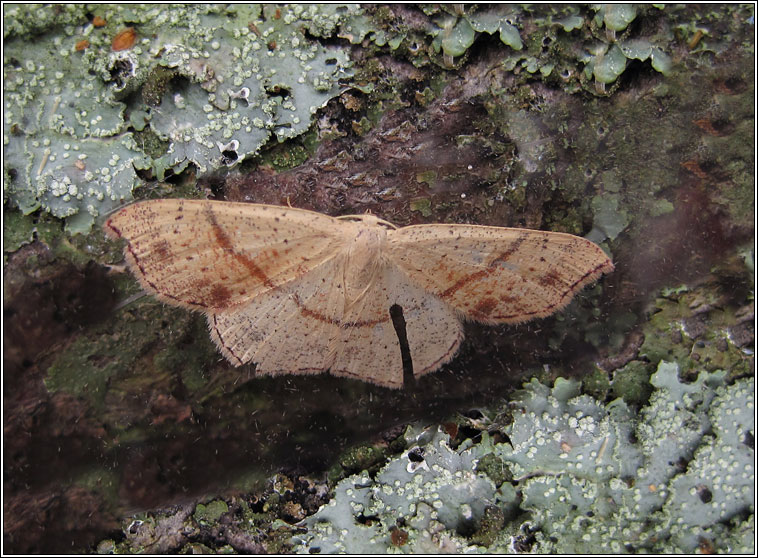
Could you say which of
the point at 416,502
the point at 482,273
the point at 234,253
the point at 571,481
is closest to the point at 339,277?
the point at 234,253

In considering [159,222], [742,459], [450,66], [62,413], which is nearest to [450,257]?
[450,66]

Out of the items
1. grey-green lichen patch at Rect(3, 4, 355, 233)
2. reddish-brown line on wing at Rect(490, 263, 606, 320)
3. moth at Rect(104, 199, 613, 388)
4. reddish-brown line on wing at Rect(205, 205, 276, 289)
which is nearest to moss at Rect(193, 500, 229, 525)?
moth at Rect(104, 199, 613, 388)

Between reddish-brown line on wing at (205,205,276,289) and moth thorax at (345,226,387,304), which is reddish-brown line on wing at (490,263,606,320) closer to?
moth thorax at (345,226,387,304)

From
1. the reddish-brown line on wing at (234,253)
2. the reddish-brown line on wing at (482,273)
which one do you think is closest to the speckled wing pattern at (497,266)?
the reddish-brown line on wing at (482,273)

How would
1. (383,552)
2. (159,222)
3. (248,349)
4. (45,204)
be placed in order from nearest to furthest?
(159,222) → (45,204) → (248,349) → (383,552)

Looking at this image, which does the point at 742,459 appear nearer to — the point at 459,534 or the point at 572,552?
the point at 572,552

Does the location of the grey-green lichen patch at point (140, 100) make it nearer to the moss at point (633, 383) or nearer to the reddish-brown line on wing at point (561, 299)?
the reddish-brown line on wing at point (561, 299)

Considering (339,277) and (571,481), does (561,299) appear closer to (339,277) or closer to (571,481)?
(571,481)
